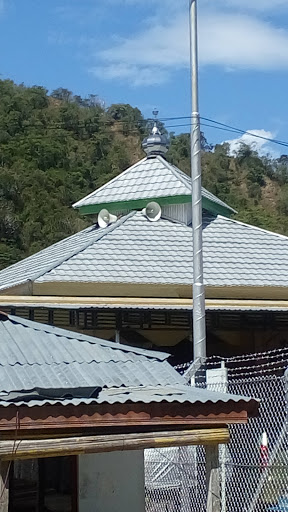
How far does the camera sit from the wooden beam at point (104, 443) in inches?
247

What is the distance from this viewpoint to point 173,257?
1875cm

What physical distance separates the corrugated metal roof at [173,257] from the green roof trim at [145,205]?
0.31 metres

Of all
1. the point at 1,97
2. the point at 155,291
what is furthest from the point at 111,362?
the point at 1,97

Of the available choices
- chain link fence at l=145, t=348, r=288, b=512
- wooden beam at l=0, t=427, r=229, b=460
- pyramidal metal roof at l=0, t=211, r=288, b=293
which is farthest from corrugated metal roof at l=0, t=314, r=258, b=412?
pyramidal metal roof at l=0, t=211, r=288, b=293

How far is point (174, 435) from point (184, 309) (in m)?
9.31

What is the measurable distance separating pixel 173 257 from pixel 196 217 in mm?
7457

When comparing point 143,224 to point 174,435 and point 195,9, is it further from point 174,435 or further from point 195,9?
point 174,435

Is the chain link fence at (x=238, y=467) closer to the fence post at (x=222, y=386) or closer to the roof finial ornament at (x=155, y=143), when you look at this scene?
the fence post at (x=222, y=386)

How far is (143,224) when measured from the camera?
2028cm

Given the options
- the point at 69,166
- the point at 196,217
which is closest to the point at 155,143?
the point at 196,217

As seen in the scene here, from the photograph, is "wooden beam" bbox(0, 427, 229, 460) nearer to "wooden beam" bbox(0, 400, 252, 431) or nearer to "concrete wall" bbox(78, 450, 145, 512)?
"wooden beam" bbox(0, 400, 252, 431)

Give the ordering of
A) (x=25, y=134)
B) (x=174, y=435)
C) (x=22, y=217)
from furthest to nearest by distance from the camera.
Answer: (x=25, y=134)
(x=22, y=217)
(x=174, y=435)

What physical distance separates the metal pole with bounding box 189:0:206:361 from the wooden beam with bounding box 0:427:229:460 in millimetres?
3665

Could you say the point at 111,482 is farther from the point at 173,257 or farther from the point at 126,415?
the point at 173,257
